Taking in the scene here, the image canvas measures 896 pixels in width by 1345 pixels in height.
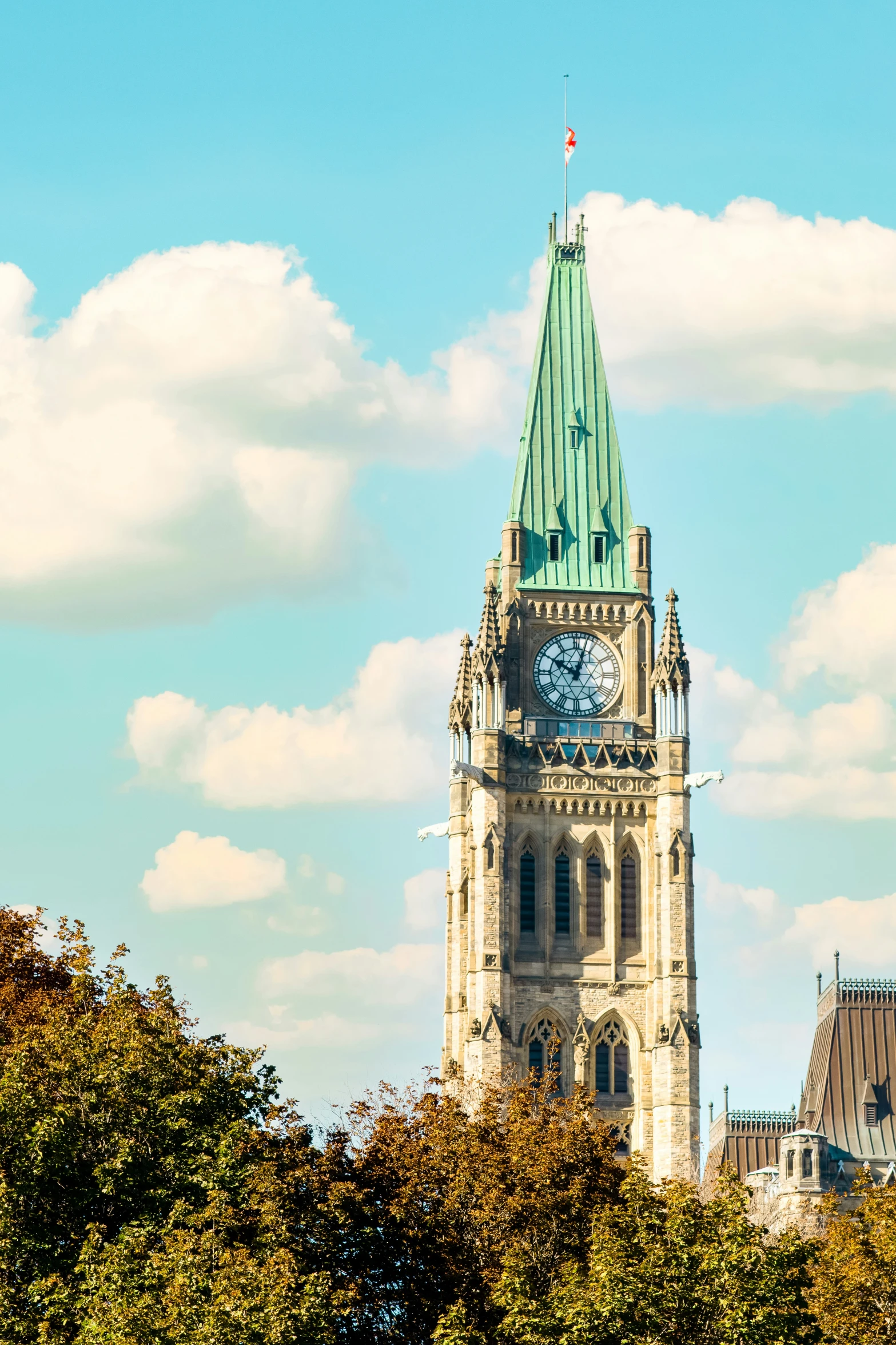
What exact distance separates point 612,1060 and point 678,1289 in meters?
71.9

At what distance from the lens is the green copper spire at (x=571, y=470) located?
139500mm

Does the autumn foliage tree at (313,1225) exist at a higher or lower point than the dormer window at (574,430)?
lower

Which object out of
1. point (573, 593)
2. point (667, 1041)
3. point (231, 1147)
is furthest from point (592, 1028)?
point (231, 1147)

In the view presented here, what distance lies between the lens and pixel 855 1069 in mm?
117875

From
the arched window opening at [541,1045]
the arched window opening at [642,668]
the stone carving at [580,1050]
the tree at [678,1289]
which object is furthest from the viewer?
the arched window opening at [642,668]

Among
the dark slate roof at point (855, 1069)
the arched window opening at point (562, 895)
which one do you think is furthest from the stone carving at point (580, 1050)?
the dark slate roof at point (855, 1069)

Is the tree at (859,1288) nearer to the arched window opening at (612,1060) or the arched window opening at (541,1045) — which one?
the arched window opening at (541,1045)

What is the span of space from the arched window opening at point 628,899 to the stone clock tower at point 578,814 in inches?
2.5

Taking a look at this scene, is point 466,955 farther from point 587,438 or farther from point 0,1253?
point 0,1253

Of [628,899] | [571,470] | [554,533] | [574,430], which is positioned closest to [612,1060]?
[628,899]

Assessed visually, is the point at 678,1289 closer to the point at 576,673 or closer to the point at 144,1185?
the point at 144,1185

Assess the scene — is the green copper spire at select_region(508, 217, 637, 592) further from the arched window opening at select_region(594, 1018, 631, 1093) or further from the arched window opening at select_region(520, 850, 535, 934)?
the arched window opening at select_region(594, 1018, 631, 1093)

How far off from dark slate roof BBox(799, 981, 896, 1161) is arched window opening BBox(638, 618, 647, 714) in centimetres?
2037

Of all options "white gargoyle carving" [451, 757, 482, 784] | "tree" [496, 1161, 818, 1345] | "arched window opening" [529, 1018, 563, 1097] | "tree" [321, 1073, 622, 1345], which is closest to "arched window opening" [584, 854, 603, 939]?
"arched window opening" [529, 1018, 563, 1097]
